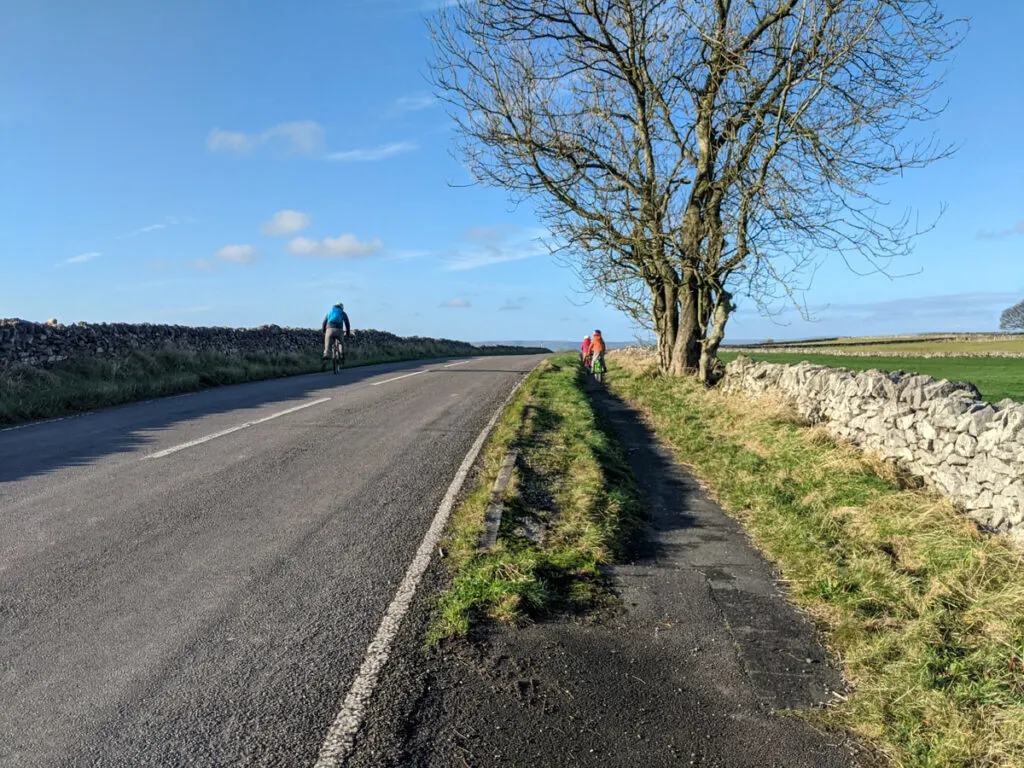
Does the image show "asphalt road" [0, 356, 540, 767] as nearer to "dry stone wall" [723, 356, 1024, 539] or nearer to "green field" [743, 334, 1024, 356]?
"dry stone wall" [723, 356, 1024, 539]

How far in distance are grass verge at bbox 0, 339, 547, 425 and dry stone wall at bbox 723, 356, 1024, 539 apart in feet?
42.6

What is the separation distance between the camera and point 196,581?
16.3 ft

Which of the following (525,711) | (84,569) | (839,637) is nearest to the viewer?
(525,711)

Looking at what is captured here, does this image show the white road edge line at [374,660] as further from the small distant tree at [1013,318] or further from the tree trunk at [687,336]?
the small distant tree at [1013,318]

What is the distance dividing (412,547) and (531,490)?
6.90ft

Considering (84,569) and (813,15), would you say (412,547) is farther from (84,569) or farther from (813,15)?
(813,15)

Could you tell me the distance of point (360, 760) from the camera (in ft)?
10.2

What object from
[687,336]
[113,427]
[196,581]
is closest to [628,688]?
[196,581]

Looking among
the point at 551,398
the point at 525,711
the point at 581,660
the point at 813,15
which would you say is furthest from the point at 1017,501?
the point at 813,15

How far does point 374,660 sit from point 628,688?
4.55ft

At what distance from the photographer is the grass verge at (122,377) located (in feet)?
43.3

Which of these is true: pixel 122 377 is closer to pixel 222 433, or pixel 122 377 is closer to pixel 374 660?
pixel 222 433

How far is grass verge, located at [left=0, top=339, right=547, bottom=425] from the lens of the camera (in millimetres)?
13203

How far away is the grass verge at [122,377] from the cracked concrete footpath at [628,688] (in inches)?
448
